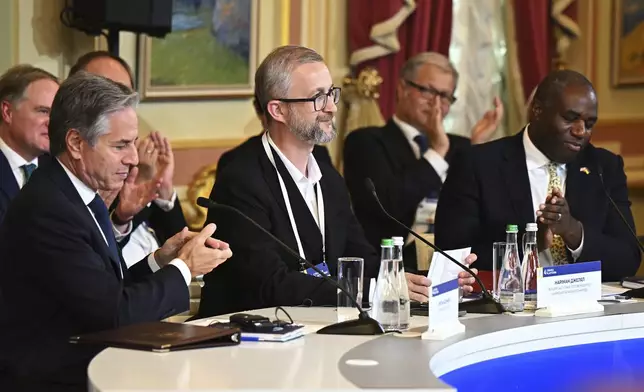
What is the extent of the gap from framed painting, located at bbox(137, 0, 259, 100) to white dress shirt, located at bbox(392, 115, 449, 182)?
0.91 m

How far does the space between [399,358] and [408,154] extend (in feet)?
9.82

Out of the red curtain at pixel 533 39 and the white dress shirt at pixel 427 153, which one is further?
the red curtain at pixel 533 39

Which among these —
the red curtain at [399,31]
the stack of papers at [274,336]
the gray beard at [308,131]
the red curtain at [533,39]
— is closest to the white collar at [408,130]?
the red curtain at [399,31]

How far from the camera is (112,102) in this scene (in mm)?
A: 2951

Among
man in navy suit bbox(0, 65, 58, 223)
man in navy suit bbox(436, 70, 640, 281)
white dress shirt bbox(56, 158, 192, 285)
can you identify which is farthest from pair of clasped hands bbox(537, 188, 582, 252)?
man in navy suit bbox(0, 65, 58, 223)

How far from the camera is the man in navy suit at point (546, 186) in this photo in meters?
4.16

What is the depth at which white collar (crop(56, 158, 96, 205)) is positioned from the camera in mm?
2918

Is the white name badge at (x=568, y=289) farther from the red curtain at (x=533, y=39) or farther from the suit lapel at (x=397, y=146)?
the red curtain at (x=533, y=39)

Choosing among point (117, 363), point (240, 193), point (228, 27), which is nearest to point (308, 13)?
point (228, 27)

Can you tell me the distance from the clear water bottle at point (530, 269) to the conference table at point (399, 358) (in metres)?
0.17

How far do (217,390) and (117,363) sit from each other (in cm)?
31

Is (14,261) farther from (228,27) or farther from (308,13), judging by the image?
(308,13)

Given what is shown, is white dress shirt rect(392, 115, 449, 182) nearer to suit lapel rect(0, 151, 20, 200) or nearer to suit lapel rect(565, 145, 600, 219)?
suit lapel rect(565, 145, 600, 219)

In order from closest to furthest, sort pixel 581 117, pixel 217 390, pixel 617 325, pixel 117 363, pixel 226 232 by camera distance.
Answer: pixel 217 390
pixel 117 363
pixel 617 325
pixel 226 232
pixel 581 117
